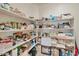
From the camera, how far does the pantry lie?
123 cm

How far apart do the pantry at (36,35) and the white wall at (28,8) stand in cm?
3

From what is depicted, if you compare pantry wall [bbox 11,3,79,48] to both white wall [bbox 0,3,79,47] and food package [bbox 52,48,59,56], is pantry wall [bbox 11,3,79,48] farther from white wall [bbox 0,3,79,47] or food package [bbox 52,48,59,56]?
food package [bbox 52,48,59,56]

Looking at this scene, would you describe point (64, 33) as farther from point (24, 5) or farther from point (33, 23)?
point (24, 5)

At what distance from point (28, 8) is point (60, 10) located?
0.27 meters

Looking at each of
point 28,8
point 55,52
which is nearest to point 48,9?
point 28,8

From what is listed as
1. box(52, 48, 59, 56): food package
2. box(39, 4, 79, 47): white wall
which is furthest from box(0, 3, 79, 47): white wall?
box(52, 48, 59, 56): food package

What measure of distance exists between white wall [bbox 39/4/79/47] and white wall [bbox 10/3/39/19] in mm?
42

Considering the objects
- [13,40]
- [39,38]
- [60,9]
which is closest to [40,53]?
[39,38]

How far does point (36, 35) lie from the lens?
1.26 m

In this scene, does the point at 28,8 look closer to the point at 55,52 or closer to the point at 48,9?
the point at 48,9

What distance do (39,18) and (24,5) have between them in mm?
167

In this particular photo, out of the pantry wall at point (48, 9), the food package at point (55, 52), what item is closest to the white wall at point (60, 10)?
the pantry wall at point (48, 9)

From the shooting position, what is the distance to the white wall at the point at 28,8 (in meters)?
1.24

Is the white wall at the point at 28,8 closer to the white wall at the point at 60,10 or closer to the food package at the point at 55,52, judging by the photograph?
the white wall at the point at 60,10
